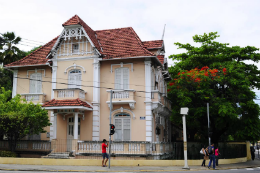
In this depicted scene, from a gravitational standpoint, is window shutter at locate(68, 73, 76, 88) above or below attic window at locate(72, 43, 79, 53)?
below

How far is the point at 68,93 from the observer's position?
73.8 ft

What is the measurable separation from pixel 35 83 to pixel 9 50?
29.4ft

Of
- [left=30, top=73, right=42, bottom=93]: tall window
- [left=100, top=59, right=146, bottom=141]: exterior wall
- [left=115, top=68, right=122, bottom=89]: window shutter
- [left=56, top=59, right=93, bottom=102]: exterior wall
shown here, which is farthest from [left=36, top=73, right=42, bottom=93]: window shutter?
[left=115, top=68, right=122, bottom=89]: window shutter

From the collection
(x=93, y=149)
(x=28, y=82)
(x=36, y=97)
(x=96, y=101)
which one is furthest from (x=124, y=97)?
(x=28, y=82)

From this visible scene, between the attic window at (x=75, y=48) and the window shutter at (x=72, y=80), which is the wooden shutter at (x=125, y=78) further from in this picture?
the attic window at (x=75, y=48)

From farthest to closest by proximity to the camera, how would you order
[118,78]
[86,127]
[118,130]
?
1. [118,78]
2. [86,127]
3. [118,130]

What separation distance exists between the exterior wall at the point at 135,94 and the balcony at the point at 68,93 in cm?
191

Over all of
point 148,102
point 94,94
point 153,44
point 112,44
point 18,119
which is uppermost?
point 153,44

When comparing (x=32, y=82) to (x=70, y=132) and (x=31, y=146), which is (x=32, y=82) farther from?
(x=70, y=132)

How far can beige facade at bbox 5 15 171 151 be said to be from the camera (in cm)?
2248

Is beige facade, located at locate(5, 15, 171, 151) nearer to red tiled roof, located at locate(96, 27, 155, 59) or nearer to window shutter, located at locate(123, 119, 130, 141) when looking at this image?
window shutter, located at locate(123, 119, 130, 141)

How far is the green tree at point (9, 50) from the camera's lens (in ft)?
105

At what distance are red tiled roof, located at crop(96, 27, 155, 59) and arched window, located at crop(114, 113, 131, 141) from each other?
4824mm

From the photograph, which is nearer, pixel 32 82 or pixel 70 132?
pixel 70 132
